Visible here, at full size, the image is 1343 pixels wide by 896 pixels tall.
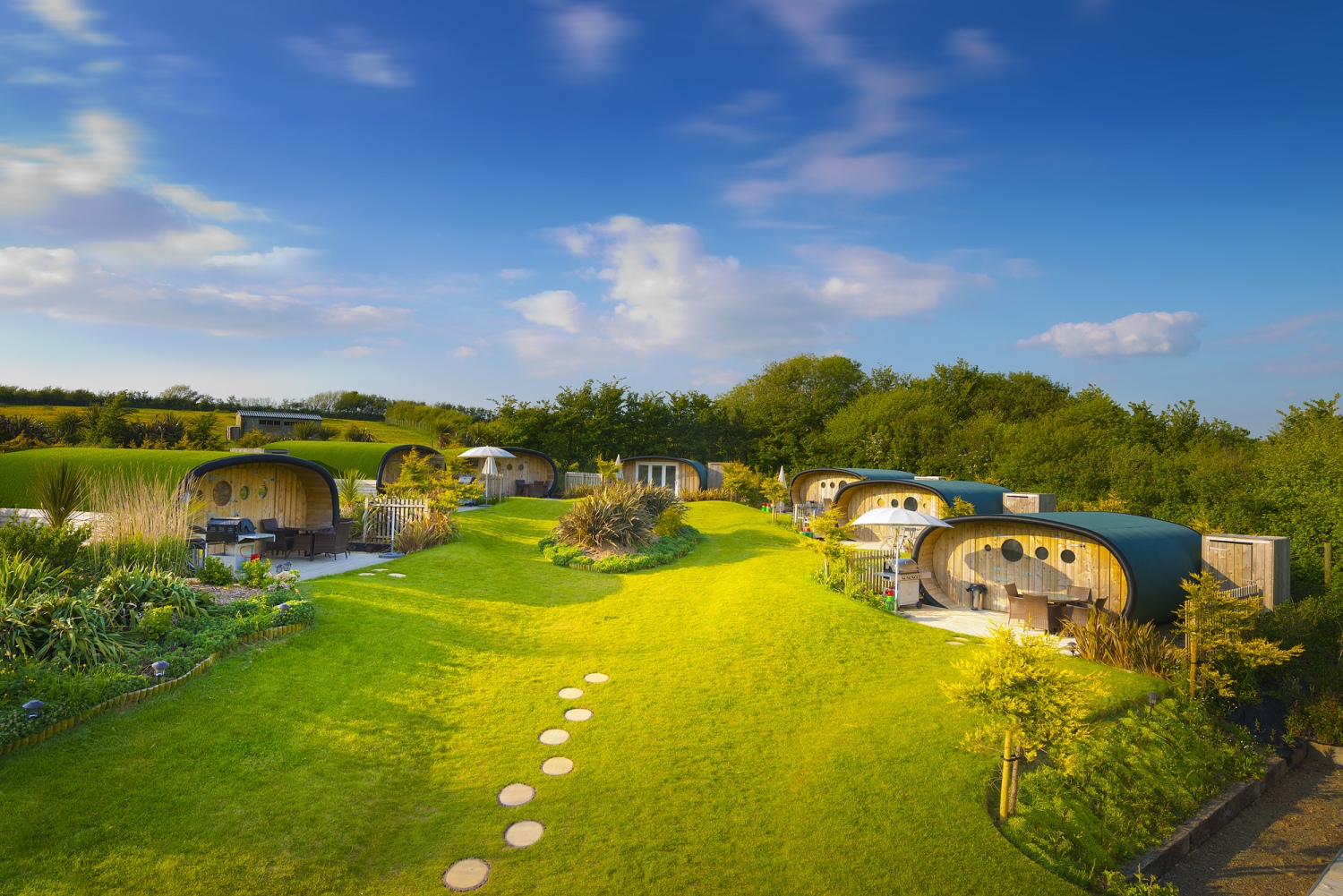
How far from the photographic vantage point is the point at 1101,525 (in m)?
11.5

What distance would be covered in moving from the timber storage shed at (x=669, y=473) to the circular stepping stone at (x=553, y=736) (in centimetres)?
2306

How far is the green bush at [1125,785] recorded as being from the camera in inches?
220

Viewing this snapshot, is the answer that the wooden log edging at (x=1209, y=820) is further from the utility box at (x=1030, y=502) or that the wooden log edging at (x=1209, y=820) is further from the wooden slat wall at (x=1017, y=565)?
the utility box at (x=1030, y=502)

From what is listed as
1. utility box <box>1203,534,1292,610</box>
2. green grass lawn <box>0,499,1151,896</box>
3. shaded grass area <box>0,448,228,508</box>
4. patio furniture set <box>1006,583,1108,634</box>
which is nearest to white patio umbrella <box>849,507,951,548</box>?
patio furniture set <box>1006,583,1108,634</box>

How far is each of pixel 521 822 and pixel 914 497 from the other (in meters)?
16.4

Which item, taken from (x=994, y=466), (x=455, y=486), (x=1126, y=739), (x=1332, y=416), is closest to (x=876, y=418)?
(x=994, y=466)

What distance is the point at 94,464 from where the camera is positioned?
46.1 ft

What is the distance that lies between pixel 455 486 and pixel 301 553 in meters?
5.95

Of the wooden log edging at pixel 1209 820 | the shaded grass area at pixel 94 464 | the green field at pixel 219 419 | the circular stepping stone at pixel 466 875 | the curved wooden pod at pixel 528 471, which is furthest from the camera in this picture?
the green field at pixel 219 419

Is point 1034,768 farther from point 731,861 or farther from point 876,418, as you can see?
point 876,418

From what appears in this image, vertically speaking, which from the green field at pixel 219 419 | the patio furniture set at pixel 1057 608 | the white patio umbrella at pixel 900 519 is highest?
the green field at pixel 219 419

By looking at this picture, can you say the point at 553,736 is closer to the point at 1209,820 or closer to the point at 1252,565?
the point at 1209,820

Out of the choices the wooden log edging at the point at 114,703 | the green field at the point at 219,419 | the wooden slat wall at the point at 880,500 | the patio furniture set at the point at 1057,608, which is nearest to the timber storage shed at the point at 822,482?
the wooden slat wall at the point at 880,500

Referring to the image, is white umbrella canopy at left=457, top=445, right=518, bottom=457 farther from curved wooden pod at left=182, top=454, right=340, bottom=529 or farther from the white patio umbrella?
the white patio umbrella
